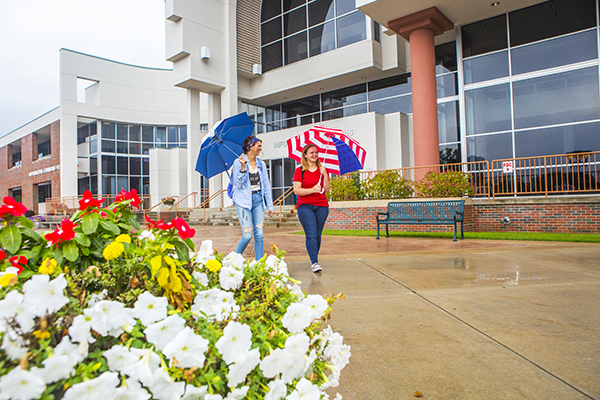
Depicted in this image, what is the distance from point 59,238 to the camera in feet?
4.96

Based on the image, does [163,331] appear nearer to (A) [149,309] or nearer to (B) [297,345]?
(A) [149,309]

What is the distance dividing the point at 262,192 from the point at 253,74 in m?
17.9

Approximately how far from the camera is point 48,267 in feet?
4.47

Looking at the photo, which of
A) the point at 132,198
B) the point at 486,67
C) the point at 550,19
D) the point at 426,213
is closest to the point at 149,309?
the point at 132,198

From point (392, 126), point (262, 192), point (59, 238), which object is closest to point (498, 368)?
point (59, 238)

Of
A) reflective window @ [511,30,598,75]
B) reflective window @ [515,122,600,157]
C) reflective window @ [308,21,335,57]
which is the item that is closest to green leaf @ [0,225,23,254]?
reflective window @ [515,122,600,157]

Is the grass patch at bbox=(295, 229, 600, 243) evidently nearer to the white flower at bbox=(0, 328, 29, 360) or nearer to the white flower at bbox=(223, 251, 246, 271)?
the white flower at bbox=(223, 251, 246, 271)

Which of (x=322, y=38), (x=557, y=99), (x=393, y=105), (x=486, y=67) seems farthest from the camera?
(x=322, y=38)

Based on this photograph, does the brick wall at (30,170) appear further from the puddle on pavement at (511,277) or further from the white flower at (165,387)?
the white flower at (165,387)

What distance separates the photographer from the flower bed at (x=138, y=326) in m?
0.98

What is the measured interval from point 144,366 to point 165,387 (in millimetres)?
86

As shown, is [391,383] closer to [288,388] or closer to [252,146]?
[288,388]

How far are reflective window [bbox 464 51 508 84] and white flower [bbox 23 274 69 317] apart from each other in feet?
55.5

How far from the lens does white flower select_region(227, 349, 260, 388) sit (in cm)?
111
